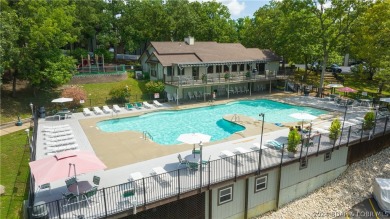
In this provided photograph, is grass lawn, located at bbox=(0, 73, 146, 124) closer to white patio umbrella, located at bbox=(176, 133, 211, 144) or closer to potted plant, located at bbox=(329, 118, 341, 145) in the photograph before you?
white patio umbrella, located at bbox=(176, 133, 211, 144)

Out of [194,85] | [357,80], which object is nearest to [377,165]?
[194,85]

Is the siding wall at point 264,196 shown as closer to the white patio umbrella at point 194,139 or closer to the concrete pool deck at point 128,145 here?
the white patio umbrella at point 194,139

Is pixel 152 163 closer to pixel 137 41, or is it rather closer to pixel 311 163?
pixel 311 163

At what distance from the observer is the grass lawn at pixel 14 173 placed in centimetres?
1288

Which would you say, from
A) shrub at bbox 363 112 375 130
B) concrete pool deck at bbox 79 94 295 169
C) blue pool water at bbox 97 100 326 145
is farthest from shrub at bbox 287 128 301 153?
blue pool water at bbox 97 100 326 145

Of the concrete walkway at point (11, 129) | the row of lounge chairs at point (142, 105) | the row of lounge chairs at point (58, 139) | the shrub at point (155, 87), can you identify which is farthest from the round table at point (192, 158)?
the shrub at point (155, 87)

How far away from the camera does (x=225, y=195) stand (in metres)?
13.3

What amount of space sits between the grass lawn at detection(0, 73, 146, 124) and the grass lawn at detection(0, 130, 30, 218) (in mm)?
4817

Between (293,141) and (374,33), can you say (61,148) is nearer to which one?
(293,141)

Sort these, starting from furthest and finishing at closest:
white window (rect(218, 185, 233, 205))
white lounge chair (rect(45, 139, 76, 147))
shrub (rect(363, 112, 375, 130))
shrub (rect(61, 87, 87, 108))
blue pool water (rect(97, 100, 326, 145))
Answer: shrub (rect(61, 87, 87, 108))
blue pool water (rect(97, 100, 326, 145))
shrub (rect(363, 112, 375, 130))
white lounge chair (rect(45, 139, 76, 147))
white window (rect(218, 185, 233, 205))

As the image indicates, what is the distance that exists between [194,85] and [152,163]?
16.5 m

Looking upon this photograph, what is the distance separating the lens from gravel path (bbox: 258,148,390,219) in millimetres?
15188

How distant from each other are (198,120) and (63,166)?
53.3 feet

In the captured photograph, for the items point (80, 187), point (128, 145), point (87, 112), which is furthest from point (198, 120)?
point (80, 187)
